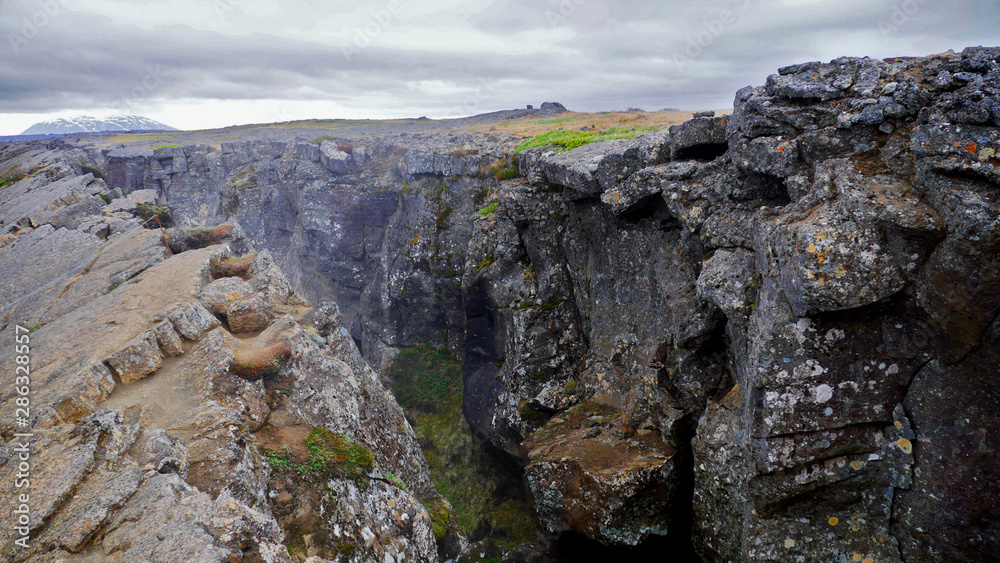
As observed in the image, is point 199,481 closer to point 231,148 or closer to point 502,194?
point 502,194

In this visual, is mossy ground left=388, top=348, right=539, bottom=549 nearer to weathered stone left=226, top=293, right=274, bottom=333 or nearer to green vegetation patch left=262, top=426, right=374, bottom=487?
green vegetation patch left=262, top=426, right=374, bottom=487

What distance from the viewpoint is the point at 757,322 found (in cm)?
975

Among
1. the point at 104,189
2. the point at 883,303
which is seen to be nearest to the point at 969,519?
the point at 883,303

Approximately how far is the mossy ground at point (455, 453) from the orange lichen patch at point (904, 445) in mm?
13327

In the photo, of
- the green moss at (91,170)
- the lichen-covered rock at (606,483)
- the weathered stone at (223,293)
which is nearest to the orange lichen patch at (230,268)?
the weathered stone at (223,293)

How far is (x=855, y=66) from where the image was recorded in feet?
33.0

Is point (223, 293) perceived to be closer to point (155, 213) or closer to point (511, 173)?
point (511, 173)

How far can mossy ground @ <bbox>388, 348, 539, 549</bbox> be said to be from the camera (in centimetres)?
1977

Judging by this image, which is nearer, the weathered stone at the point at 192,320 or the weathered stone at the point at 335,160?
the weathered stone at the point at 192,320

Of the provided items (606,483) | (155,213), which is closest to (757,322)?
(606,483)

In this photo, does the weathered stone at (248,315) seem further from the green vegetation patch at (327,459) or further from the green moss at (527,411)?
the green moss at (527,411)

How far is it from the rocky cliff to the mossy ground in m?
1.81

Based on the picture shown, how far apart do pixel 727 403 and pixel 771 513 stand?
106 inches

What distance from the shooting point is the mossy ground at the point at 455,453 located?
19766mm
